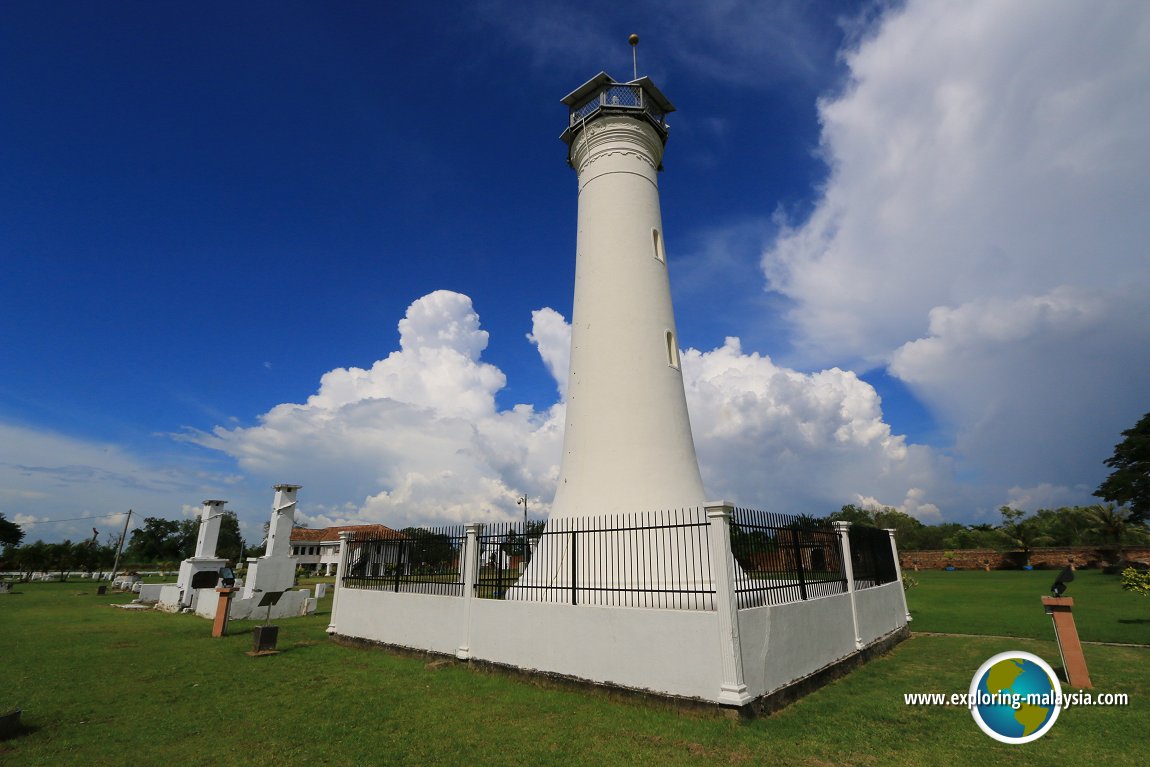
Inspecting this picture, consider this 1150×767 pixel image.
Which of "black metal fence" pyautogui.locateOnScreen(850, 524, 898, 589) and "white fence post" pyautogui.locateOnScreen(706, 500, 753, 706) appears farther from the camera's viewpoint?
"black metal fence" pyautogui.locateOnScreen(850, 524, 898, 589)

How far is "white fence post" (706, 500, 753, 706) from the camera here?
603cm

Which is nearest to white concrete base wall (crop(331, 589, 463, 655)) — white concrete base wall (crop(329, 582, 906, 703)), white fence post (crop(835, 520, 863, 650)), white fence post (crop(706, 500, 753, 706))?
white concrete base wall (crop(329, 582, 906, 703))

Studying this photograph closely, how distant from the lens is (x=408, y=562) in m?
10.9

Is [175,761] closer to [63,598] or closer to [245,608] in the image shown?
[245,608]

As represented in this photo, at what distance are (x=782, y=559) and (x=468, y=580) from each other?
5152mm

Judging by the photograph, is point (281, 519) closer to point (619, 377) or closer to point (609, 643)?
point (619, 377)

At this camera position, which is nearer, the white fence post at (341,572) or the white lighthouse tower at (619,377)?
the white lighthouse tower at (619,377)

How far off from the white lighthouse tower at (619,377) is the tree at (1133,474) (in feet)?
123

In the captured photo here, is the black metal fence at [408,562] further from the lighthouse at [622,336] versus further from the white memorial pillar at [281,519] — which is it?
the white memorial pillar at [281,519]

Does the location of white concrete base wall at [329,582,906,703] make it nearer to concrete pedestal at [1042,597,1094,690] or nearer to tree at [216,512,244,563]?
concrete pedestal at [1042,597,1094,690]

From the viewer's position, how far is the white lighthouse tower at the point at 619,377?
29.4ft

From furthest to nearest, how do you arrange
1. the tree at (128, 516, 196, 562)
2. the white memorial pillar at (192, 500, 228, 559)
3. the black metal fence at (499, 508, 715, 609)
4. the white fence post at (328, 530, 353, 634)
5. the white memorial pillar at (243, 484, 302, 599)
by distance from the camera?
the tree at (128, 516, 196, 562) → the white memorial pillar at (192, 500, 228, 559) → the white memorial pillar at (243, 484, 302, 599) → the white fence post at (328, 530, 353, 634) → the black metal fence at (499, 508, 715, 609)

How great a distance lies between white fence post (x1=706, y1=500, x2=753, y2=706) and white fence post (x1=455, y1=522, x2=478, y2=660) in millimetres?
4480

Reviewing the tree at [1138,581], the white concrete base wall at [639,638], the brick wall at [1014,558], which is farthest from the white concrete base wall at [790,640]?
the brick wall at [1014,558]
